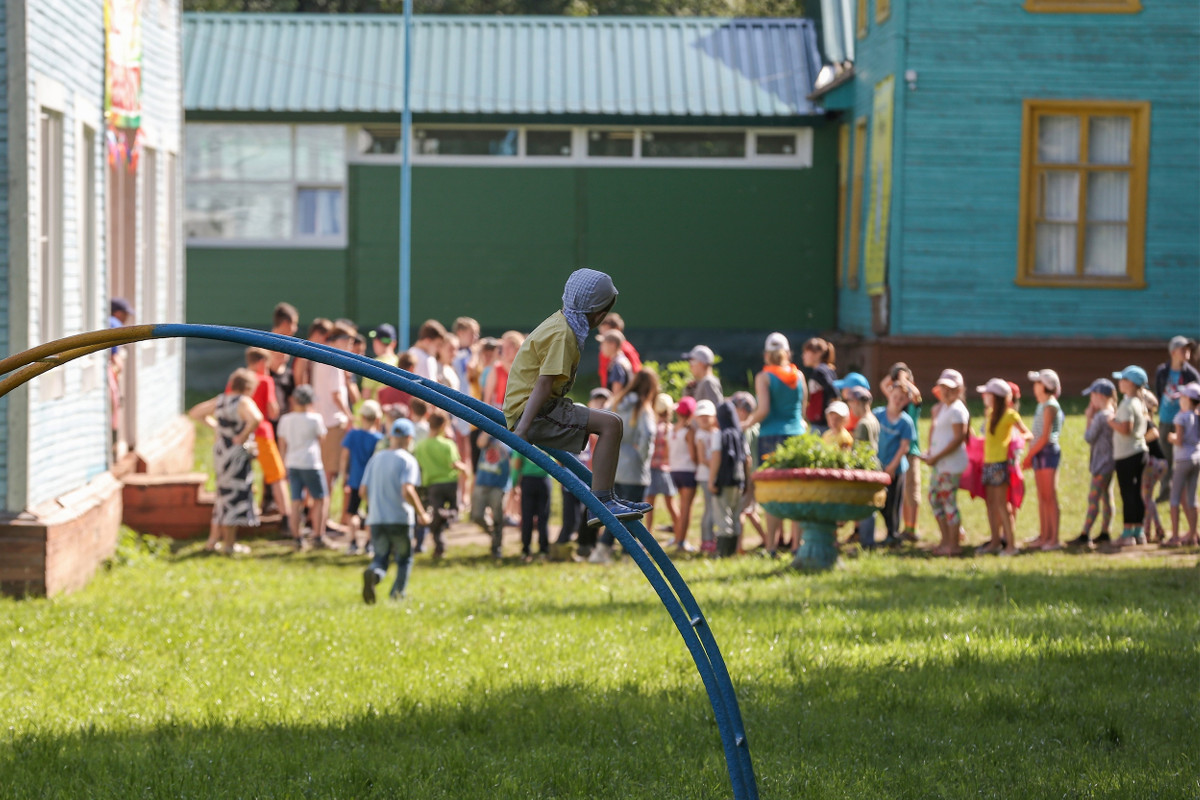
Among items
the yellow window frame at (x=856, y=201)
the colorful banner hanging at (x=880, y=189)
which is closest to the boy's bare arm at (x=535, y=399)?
the colorful banner hanging at (x=880, y=189)

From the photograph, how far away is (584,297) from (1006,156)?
16.4m

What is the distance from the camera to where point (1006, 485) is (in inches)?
504

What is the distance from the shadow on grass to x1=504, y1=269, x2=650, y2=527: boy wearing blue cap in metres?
1.60

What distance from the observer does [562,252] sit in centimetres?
2442

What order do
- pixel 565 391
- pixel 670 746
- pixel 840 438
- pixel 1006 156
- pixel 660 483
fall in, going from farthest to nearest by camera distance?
pixel 1006 156
pixel 660 483
pixel 840 438
pixel 670 746
pixel 565 391

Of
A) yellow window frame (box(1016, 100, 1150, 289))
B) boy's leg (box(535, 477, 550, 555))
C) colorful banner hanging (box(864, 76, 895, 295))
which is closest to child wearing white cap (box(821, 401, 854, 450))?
boy's leg (box(535, 477, 550, 555))

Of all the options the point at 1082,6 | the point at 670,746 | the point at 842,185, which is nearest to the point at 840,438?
the point at 670,746

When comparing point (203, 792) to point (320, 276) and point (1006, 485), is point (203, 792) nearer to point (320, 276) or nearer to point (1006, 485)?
point (1006, 485)

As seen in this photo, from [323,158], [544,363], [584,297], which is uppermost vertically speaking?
[323,158]

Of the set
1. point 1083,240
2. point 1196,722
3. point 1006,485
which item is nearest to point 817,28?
point 1083,240

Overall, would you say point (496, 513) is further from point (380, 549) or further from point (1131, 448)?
point (1131, 448)

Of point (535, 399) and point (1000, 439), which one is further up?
point (535, 399)

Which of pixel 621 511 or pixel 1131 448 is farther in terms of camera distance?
pixel 1131 448

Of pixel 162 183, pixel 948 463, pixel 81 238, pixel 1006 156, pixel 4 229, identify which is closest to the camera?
pixel 4 229
